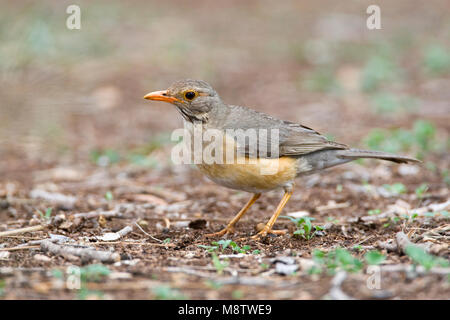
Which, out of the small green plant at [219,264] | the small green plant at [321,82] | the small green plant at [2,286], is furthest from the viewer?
the small green plant at [321,82]

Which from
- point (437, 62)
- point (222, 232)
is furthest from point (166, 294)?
point (437, 62)

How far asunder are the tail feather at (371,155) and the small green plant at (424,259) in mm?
2159

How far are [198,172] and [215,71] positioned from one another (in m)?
5.21

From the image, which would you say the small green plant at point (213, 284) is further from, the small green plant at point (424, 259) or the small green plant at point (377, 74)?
the small green plant at point (377, 74)

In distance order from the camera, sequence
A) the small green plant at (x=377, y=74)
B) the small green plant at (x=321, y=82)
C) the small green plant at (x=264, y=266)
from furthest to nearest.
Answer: the small green plant at (x=321, y=82)
the small green plant at (x=377, y=74)
the small green plant at (x=264, y=266)

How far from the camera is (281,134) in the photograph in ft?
21.5

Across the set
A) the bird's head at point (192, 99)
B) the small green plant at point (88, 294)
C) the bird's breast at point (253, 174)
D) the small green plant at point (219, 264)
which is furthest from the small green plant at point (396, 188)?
the small green plant at point (88, 294)

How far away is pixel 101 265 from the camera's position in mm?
4539

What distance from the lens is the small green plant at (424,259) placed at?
13.4 ft

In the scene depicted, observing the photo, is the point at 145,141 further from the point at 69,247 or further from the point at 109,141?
the point at 69,247

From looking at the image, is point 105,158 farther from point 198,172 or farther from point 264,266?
point 264,266

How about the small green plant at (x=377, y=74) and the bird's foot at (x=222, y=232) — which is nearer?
the bird's foot at (x=222, y=232)
